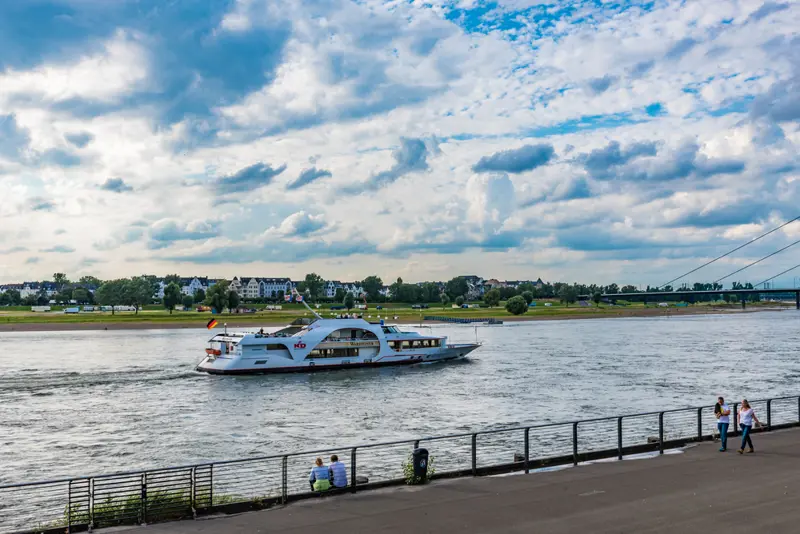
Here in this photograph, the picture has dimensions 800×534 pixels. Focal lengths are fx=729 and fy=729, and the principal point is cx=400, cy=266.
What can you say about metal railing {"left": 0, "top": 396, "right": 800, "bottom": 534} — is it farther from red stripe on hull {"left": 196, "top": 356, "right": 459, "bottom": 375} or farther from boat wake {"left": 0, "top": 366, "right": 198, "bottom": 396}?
red stripe on hull {"left": 196, "top": 356, "right": 459, "bottom": 375}

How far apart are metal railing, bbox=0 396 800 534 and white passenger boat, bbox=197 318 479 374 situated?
37.5 meters

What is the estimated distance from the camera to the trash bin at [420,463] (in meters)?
18.2

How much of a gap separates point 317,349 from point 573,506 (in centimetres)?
5599

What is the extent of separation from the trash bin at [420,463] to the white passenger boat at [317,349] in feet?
165

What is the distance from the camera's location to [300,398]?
51.6 meters

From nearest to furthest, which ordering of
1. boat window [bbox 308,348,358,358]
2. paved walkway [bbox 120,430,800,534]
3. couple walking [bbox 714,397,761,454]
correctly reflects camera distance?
1. paved walkway [bbox 120,430,800,534]
2. couple walking [bbox 714,397,761,454]
3. boat window [bbox 308,348,358,358]

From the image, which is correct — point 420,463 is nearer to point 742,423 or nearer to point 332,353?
point 742,423

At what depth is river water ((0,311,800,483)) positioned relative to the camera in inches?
1334

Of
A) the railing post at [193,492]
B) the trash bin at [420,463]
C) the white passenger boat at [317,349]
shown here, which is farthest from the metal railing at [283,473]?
the white passenger boat at [317,349]

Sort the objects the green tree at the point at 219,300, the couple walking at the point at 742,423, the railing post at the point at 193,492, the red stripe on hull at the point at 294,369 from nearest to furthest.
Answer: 1. the railing post at the point at 193,492
2. the couple walking at the point at 742,423
3. the red stripe on hull at the point at 294,369
4. the green tree at the point at 219,300

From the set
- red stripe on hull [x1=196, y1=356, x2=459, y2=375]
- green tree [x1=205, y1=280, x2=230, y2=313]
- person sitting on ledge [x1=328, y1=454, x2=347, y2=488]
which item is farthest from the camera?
green tree [x1=205, y1=280, x2=230, y2=313]

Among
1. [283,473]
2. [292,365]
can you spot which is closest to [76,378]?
[292,365]

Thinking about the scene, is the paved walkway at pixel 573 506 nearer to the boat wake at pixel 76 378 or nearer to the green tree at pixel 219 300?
the boat wake at pixel 76 378

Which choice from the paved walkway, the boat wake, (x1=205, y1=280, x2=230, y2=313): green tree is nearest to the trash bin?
the paved walkway
